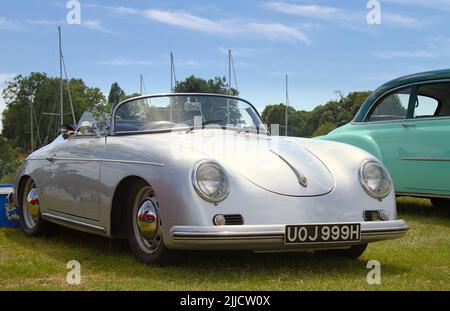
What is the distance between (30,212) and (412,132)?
15.2 ft

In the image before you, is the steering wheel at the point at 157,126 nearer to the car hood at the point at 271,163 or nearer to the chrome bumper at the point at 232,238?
the car hood at the point at 271,163

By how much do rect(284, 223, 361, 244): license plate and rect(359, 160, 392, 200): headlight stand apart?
366 mm

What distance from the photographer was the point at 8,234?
664cm

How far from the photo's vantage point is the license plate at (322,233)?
4.27m

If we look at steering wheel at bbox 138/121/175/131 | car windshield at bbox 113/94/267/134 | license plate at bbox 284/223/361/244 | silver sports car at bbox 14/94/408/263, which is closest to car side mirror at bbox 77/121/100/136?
silver sports car at bbox 14/94/408/263

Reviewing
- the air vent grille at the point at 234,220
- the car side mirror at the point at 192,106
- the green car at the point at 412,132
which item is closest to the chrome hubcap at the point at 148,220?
the air vent grille at the point at 234,220

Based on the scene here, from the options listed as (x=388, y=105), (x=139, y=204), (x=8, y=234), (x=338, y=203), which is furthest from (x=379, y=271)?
(x=388, y=105)

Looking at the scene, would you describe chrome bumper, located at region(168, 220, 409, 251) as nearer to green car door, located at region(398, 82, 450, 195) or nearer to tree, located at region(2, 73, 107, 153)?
green car door, located at region(398, 82, 450, 195)

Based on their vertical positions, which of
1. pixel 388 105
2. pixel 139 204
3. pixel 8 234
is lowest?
pixel 8 234

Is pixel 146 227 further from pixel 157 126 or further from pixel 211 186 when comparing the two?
pixel 157 126

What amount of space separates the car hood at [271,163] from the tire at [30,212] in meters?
2.17

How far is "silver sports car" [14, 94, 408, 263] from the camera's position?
14.0 feet
